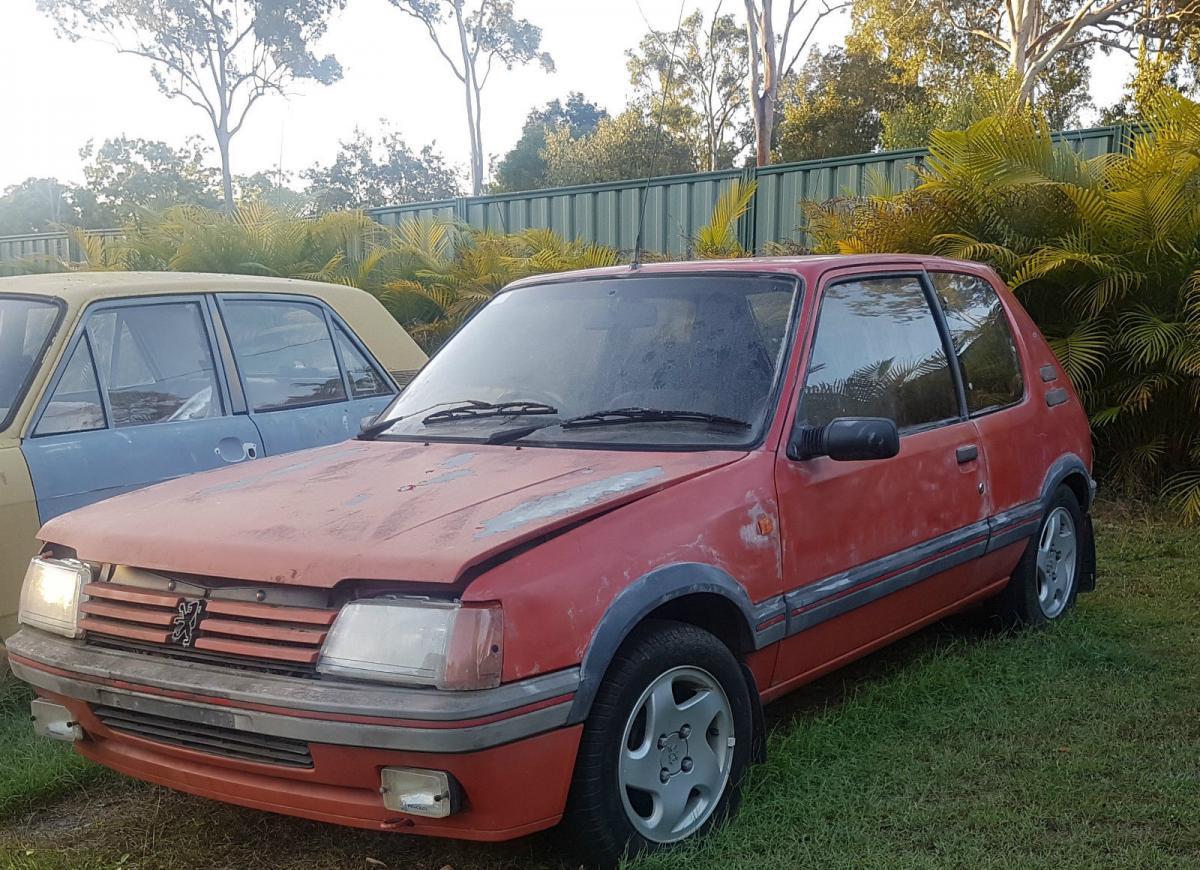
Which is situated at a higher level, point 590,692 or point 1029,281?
point 1029,281

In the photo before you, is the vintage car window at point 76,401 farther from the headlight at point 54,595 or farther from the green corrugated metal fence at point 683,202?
the green corrugated metal fence at point 683,202

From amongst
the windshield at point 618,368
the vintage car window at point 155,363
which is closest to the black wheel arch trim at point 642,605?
the windshield at point 618,368

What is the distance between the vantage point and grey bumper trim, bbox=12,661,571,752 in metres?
2.56

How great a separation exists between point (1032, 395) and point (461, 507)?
9.78ft

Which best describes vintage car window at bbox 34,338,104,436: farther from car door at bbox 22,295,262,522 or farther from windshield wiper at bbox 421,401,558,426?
windshield wiper at bbox 421,401,558,426

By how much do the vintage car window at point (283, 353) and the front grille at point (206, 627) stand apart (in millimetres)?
2270

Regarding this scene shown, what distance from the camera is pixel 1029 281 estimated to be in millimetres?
8195

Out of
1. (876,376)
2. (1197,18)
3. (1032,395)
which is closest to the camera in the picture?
(876,376)

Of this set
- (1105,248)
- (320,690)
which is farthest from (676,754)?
(1105,248)

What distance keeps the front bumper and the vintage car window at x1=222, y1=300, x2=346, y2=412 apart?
8.22 ft

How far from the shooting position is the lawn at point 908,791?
3176mm

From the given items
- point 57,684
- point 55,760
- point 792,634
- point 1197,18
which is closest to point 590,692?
point 792,634

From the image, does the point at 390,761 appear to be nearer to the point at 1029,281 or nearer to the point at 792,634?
the point at 792,634

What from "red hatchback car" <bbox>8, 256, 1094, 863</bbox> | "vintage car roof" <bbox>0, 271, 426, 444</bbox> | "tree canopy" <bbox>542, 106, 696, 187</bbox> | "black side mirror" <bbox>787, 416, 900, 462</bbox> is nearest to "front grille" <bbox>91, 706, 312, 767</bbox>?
"red hatchback car" <bbox>8, 256, 1094, 863</bbox>
